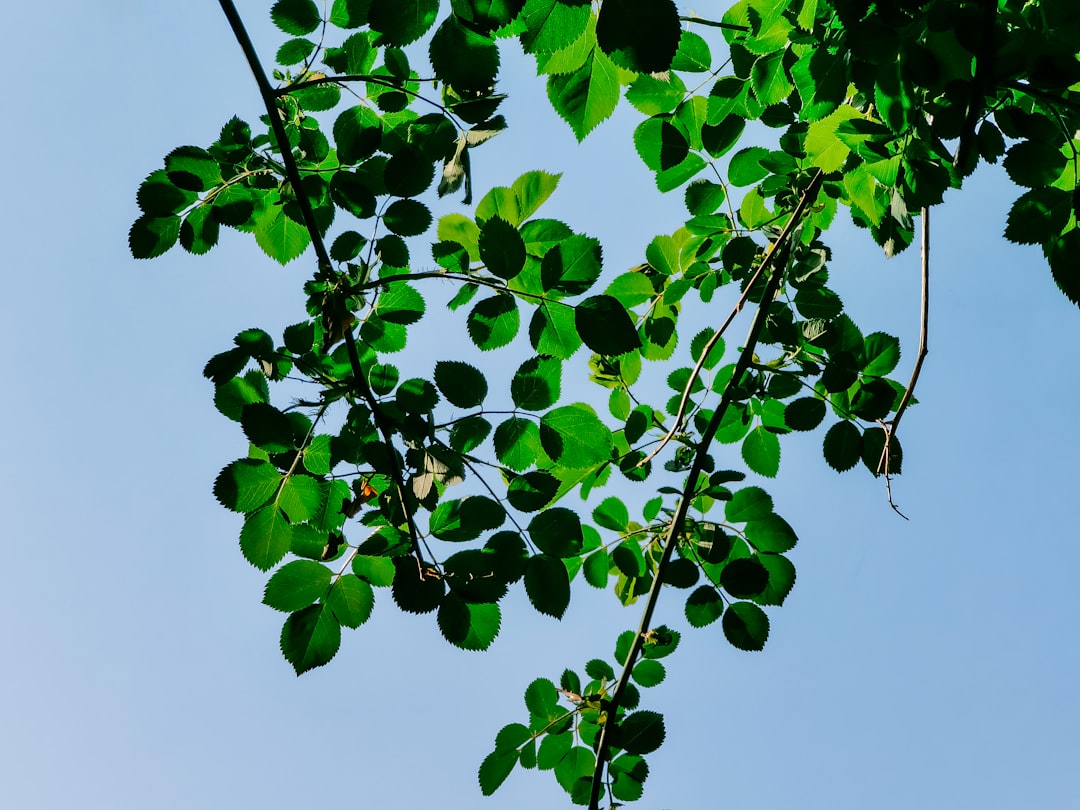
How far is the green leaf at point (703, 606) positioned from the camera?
2281 mm

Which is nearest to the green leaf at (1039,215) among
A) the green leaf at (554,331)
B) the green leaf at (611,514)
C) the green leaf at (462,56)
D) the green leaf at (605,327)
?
the green leaf at (605,327)

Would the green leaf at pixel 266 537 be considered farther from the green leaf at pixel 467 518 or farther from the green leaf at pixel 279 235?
the green leaf at pixel 279 235

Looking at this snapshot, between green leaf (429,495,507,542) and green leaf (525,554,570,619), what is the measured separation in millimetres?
145

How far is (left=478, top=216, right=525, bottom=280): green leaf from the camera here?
170 cm

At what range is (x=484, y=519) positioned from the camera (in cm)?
178

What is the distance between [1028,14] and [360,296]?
173 cm

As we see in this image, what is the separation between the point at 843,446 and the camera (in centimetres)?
226

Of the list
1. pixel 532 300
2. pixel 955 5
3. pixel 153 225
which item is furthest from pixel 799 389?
pixel 153 225

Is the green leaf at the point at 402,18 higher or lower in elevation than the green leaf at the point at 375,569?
higher

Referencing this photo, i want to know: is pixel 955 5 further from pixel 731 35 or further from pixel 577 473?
pixel 577 473

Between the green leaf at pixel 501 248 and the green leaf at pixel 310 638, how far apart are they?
3.14 ft

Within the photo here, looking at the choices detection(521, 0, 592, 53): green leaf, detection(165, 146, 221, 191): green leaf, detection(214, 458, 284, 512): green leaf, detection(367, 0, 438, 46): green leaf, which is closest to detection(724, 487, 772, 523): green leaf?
detection(214, 458, 284, 512): green leaf

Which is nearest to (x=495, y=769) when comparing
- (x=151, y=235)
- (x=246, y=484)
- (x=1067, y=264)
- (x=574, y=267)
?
(x=246, y=484)

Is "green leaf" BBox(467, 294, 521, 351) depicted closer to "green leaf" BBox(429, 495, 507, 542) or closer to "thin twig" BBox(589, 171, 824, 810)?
"green leaf" BBox(429, 495, 507, 542)
